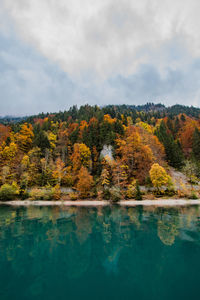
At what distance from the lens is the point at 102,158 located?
49.5 m

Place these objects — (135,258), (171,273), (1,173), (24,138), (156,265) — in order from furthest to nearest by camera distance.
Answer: (24,138)
(1,173)
(135,258)
(156,265)
(171,273)

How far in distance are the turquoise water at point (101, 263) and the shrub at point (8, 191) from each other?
77.6 feet

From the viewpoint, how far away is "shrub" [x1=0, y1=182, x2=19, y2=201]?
125 feet

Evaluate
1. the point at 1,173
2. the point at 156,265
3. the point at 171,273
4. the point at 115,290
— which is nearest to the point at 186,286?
the point at 171,273

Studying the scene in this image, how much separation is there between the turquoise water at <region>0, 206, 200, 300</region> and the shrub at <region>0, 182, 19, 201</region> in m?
23.7

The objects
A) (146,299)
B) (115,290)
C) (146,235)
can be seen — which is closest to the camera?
(146,299)

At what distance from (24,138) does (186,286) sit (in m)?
57.5

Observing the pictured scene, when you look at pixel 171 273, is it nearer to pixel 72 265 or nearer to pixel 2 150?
pixel 72 265

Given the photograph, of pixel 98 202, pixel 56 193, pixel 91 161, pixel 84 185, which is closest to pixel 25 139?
pixel 91 161

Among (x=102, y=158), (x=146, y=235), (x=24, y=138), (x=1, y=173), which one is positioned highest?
(x=24, y=138)

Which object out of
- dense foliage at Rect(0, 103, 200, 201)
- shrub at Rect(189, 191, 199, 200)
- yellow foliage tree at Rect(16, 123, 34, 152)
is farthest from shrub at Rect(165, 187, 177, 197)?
yellow foliage tree at Rect(16, 123, 34, 152)

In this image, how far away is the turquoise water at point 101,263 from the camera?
7457 mm

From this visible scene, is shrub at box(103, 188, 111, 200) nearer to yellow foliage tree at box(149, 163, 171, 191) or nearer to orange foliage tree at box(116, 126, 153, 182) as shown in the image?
orange foliage tree at box(116, 126, 153, 182)

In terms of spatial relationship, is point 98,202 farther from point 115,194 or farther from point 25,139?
point 25,139
